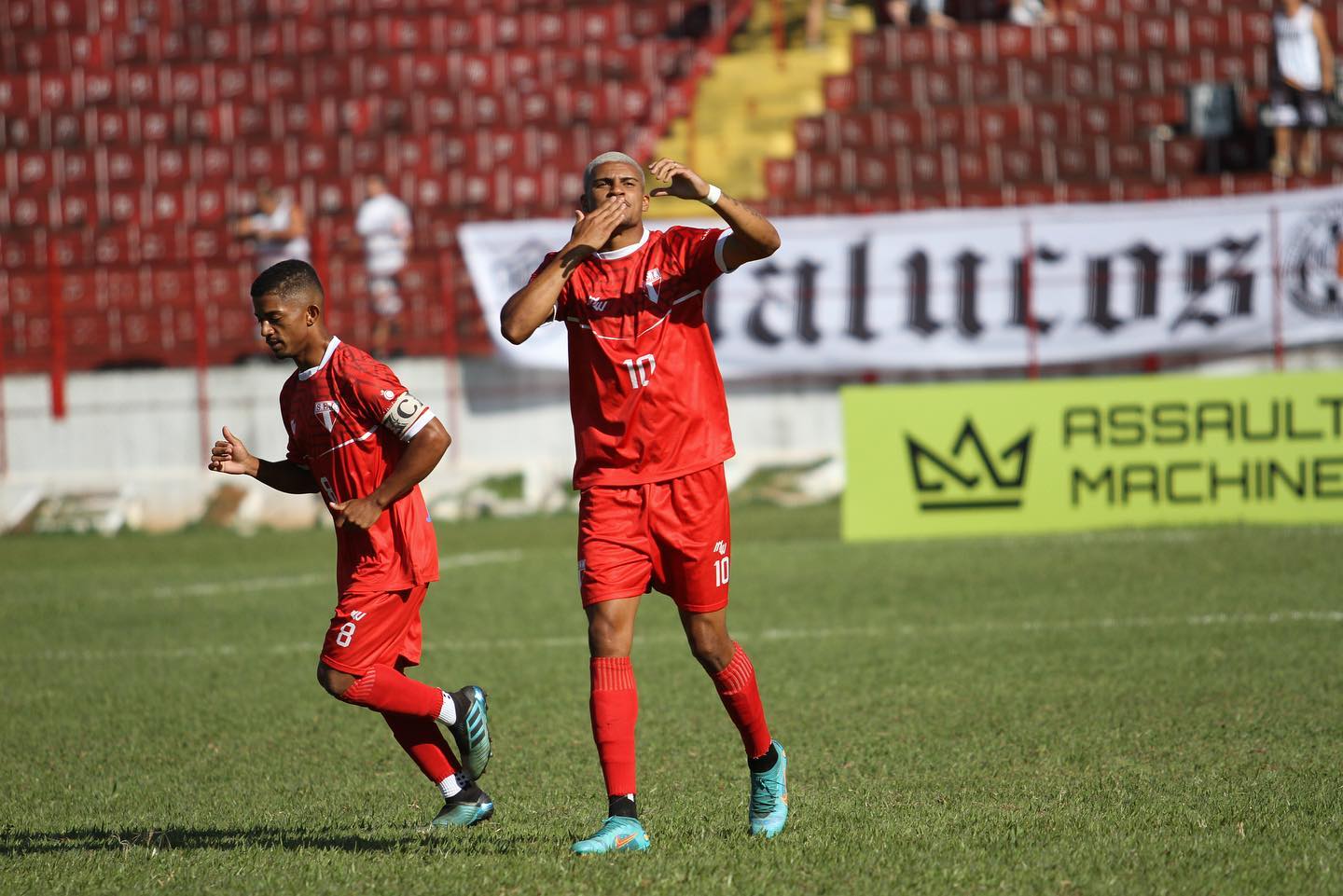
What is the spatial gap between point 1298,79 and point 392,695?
46.4 feet

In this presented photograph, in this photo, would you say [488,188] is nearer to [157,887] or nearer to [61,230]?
[61,230]

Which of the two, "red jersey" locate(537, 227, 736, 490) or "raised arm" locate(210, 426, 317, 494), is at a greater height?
"red jersey" locate(537, 227, 736, 490)

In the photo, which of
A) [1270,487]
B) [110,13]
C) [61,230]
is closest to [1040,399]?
[1270,487]

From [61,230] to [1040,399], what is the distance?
39.6ft

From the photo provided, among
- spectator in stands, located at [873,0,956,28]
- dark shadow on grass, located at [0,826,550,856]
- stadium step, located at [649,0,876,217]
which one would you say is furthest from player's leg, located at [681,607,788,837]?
spectator in stands, located at [873,0,956,28]

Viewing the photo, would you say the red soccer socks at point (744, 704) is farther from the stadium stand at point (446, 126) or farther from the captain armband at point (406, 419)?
the stadium stand at point (446, 126)

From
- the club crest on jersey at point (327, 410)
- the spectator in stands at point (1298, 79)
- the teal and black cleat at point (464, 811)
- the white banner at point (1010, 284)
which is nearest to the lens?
the club crest on jersey at point (327, 410)

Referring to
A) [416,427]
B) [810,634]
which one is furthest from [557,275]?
[810,634]

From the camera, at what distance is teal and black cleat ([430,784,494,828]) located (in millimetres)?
4914

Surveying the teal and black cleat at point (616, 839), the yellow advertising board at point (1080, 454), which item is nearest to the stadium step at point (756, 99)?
the yellow advertising board at point (1080, 454)

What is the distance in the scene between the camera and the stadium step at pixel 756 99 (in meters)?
18.8

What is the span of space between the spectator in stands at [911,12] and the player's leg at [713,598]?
15550 millimetres

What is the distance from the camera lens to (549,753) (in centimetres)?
603

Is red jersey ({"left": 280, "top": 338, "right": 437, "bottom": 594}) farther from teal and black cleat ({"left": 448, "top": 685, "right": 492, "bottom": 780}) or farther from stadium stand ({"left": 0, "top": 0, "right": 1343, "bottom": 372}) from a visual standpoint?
stadium stand ({"left": 0, "top": 0, "right": 1343, "bottom": 372})
